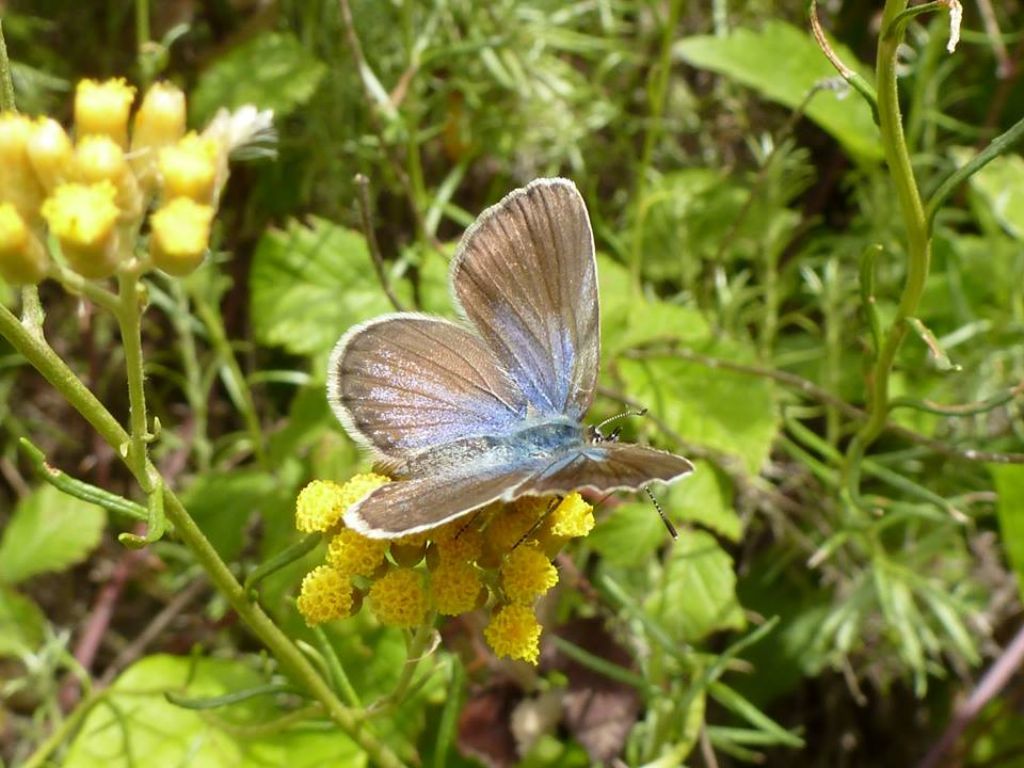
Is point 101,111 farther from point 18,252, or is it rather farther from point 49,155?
point 18,252

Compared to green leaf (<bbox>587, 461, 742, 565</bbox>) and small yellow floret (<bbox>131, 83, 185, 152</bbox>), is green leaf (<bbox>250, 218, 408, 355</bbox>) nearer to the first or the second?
green leaf (<bbox>587, 461, 742, 565</bbox>)

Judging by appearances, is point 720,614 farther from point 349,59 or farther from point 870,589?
point 349,59

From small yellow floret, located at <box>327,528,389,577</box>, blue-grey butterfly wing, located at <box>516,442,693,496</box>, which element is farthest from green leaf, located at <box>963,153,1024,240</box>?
small yellow floret, located at <box>327,528,389,577</box>

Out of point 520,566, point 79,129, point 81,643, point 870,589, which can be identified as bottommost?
point 81,643

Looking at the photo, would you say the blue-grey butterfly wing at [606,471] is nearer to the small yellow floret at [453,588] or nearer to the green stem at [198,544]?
the small yellow floret at [453,588]

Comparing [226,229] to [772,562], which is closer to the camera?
[772,562]

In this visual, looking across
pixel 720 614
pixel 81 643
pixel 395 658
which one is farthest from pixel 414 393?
pixel 81 643

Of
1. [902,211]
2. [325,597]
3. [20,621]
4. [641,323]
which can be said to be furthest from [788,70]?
[20,621]

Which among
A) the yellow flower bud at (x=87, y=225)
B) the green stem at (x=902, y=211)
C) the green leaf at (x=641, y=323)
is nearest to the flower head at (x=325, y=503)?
the yellow flower bud at (x=87, y=225)
